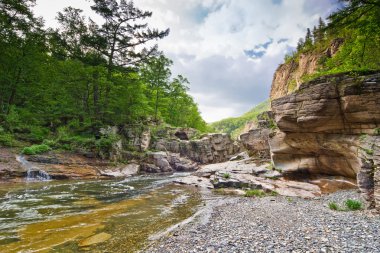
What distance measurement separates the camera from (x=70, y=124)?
28.9m

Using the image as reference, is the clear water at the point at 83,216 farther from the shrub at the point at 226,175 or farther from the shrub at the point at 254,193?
the shrub at the point at 226,175

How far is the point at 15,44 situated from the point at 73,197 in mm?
22002

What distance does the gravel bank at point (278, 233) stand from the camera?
5.54 metres

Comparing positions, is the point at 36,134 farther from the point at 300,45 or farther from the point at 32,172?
the point at 300,45

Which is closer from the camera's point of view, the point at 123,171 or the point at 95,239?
the point at 95,239

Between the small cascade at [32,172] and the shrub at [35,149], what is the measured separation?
839 millimetres

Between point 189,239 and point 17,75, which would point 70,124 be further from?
point 189,239

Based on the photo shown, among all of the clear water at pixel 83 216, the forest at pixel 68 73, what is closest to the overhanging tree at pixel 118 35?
the forest at pixel 68 73

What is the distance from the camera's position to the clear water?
730cm

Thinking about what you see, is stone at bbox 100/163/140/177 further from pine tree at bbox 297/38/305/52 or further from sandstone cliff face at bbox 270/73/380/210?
pine tree at bbox 297/38/305/52

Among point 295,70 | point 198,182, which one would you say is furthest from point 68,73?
point 295,70

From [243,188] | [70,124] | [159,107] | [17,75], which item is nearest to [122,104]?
[70,124]

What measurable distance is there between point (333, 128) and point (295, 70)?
38189 mm

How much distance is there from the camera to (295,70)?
4856cm
